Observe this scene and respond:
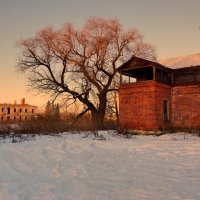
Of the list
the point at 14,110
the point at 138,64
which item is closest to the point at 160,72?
the point at 138,64

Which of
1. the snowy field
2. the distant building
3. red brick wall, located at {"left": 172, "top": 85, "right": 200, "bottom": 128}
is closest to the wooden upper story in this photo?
red brick wall, located at {"left": 172, "top": 85, "right": 200, "bottom": 128}

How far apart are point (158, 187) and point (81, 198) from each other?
152 cm

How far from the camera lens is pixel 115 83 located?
32406mm

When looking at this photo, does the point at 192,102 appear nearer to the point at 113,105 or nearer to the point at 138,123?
the point at 138,123

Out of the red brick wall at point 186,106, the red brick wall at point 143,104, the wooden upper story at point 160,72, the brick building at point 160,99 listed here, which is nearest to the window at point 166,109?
the brick building at point 160,99

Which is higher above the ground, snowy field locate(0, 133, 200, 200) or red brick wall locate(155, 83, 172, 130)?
red brick wall locate(155, 83, 172, 130)

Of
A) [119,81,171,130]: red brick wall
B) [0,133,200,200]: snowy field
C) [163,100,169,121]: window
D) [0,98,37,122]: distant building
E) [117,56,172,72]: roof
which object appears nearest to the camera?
[0,133,200,200]: snowy field

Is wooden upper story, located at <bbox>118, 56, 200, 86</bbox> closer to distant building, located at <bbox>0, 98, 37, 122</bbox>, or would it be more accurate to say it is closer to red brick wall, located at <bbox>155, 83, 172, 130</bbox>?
red brick wall, located at <bbox>155, 83, 172, 130</bbox>

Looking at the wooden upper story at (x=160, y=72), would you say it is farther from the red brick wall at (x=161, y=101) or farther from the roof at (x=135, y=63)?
the red brick wall at (x=161, y=101)

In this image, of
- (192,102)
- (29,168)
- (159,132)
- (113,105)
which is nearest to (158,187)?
(29,168)

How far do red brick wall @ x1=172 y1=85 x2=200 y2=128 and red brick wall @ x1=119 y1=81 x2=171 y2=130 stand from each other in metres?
0.73

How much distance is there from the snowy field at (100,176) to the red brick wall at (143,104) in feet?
38.9

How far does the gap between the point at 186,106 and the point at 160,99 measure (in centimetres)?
224

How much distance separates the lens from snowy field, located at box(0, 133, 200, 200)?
5.00 m
